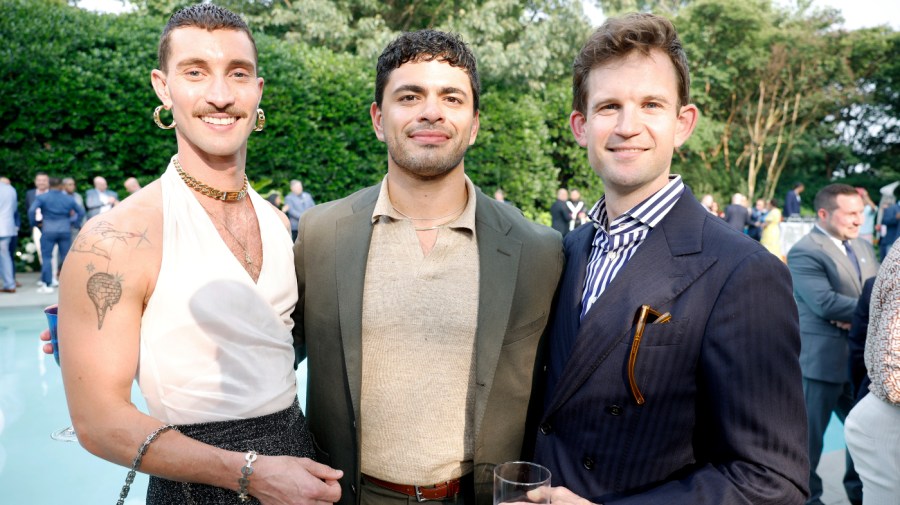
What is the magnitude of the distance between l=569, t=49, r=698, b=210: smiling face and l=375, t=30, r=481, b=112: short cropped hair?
75 cm

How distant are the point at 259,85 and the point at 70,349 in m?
1.18

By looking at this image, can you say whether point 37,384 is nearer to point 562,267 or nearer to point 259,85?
point 259,85

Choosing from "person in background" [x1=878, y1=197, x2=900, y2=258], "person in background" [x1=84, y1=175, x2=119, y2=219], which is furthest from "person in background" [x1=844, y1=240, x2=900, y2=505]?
"person in background" [x1=84, y1=175, x2=119, y2=219]

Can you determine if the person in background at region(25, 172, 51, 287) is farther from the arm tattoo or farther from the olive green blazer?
the arm tattoo

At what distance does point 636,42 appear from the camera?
6.98ft

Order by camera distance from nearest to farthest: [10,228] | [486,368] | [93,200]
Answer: [486,368] → [10,228] → [93,200]

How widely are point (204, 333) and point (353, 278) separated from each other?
0.61 metres

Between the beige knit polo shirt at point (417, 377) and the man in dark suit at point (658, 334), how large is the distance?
0.42 m

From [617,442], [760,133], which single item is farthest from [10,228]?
[760,133]

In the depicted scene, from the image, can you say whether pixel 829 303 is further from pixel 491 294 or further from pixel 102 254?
pixel 102 254

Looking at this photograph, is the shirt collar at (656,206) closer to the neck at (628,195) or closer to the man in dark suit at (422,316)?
the neck at (628,195)

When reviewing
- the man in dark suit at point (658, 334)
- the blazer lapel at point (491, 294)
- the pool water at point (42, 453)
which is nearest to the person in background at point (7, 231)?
the pool water at point (42, 453)

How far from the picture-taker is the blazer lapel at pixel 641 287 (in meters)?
1.96

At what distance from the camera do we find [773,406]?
70.3 inches
